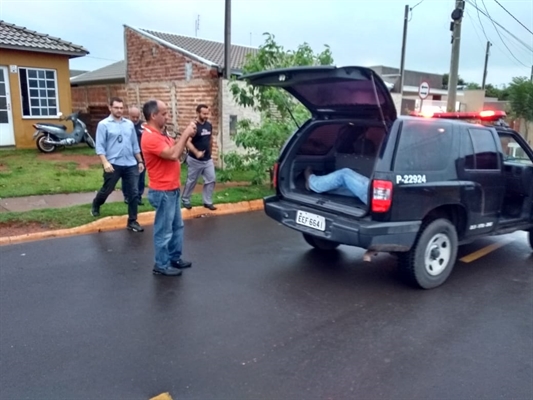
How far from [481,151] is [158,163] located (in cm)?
353

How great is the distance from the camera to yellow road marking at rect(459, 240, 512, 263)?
5.91 metres

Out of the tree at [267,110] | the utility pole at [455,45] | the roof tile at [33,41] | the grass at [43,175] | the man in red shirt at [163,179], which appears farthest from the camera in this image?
the roof tile at [33,41]

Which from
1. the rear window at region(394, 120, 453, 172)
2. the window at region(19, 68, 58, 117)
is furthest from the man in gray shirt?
the window at region(19, 68, 58, 117)

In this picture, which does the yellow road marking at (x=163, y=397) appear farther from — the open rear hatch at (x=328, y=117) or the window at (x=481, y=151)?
the window at (x=481, y=151)

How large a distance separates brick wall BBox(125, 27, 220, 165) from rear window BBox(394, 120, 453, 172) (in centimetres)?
733

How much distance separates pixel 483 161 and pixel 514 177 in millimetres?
1008

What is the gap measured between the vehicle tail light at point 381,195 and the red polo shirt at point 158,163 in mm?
1947

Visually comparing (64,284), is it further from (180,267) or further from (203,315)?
(203,315)

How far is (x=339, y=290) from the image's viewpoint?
4730 millimetres

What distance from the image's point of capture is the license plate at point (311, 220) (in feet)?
15.6

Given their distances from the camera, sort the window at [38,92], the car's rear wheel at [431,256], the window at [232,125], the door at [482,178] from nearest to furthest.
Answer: the car's rear wheel at [431,256], the door at [482,178], the window at [232,125], the window at [38,92]

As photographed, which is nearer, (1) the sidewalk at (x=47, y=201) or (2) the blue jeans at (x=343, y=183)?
(2) the blue jeans at (x=343, y=183)

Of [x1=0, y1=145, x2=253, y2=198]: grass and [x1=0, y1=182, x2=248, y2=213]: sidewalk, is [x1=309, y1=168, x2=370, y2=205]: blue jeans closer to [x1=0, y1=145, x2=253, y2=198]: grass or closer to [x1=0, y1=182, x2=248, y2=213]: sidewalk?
[x1=0, y1=182, x2=248, y2=213]: sidewalk

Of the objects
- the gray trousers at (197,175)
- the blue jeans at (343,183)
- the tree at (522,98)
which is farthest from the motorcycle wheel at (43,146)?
the tree at (522,98)
